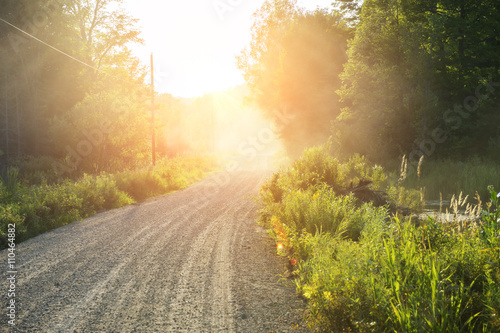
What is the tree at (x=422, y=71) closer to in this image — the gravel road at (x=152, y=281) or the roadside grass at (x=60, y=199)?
the gravel road at (x=152, y=281)

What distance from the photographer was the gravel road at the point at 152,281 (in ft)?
12.2

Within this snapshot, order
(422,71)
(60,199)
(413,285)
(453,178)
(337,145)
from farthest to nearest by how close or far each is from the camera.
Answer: (337,145), (422,71), (453,178), (60,199), (413,285)

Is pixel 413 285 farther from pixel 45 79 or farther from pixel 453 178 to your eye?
pixel 45 79

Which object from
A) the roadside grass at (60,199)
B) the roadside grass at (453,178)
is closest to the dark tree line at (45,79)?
the roadside grass at (60,199)

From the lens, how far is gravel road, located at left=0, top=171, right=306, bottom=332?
3.72 meters

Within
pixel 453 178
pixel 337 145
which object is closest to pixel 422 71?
pixel 453 178

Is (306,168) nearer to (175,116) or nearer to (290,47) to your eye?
(290,47)

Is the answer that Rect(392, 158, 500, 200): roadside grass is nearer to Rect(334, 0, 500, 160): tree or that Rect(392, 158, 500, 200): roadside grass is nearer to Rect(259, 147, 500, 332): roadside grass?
Rect(334, 0, 500, 160): tree

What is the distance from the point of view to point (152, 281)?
4.83 metres

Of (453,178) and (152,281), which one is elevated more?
(453,178)

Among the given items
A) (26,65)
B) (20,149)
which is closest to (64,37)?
(26,65)

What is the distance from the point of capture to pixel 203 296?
434cm

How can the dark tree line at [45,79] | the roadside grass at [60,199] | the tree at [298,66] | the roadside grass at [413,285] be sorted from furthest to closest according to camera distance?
the tree at [298,66] → the dark tree line at [45,79] → the roadside grass at [60,199] → the roadside grass at [413,285]

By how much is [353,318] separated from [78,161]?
2369 centimetres
